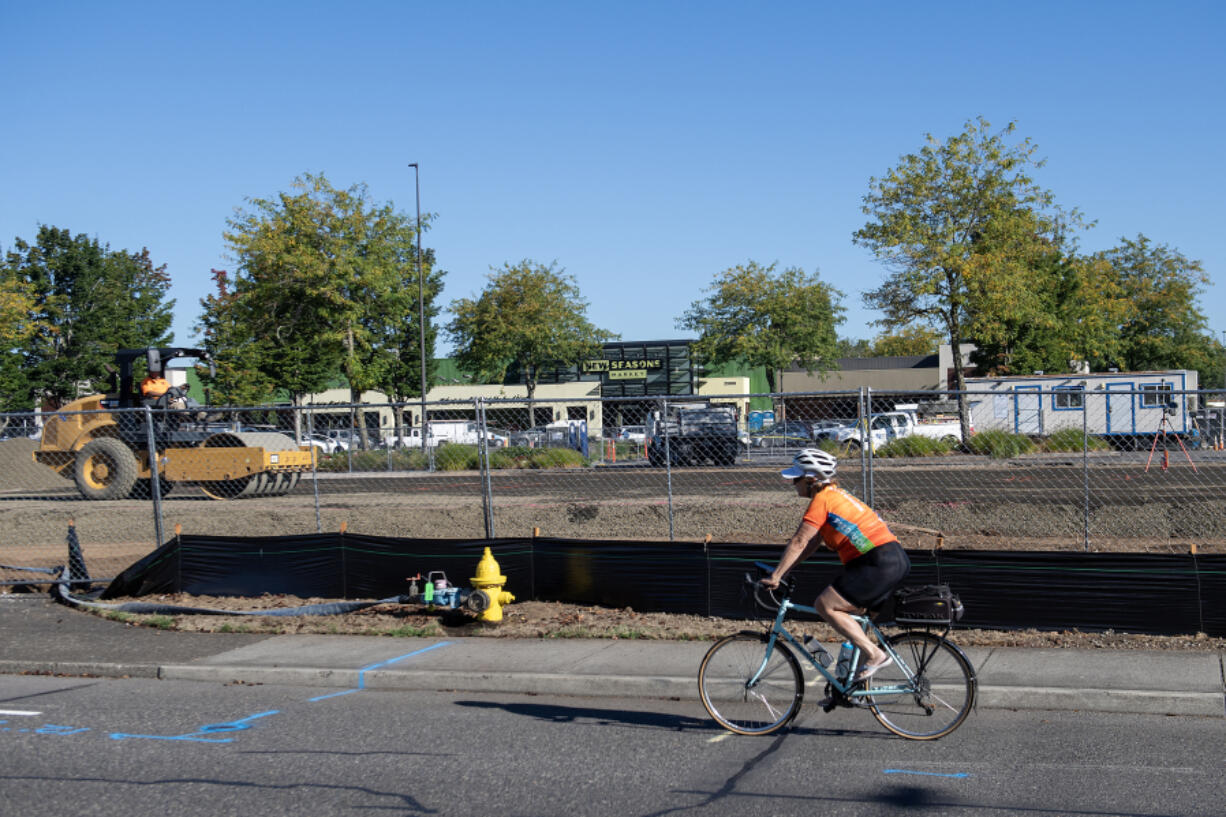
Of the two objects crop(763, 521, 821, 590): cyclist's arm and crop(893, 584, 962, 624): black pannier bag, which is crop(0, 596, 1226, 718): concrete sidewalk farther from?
crop(763, 521, 821, 590): cyclist's arm

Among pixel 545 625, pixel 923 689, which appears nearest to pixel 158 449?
pixel 545 625

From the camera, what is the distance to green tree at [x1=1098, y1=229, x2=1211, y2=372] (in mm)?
56906

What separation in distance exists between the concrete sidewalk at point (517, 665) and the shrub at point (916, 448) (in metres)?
10.9

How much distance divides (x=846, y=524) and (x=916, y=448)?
13.5 m

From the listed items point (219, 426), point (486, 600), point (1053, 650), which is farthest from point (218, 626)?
point (219, 426)

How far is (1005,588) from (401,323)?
36.6 metres

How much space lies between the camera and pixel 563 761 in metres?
6.08

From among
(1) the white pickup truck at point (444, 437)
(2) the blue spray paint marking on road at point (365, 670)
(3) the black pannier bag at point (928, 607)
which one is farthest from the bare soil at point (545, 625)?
(1) the white pickup truck at point (444, 437)

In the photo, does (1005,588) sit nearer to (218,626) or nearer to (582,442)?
(218,626)

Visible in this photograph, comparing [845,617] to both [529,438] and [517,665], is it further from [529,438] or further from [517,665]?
[529,438]

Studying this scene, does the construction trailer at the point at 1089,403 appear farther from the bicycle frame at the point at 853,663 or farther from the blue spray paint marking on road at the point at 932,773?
the blue spray paint marking on road at the point at 932,773

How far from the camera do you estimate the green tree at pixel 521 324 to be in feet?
164

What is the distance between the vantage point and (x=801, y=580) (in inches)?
373

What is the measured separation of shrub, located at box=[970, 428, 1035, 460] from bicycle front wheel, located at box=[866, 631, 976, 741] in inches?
472
